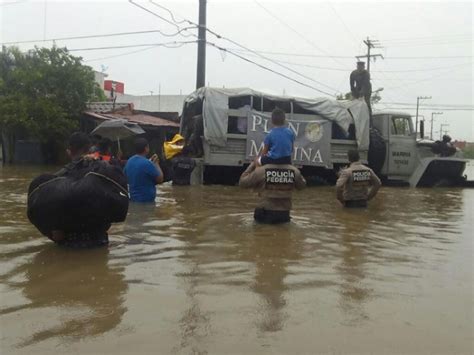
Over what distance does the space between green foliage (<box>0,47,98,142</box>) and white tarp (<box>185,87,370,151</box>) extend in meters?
11.8

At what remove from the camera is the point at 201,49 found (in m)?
18.2

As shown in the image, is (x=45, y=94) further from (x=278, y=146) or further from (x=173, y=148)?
(x=278, y=146)

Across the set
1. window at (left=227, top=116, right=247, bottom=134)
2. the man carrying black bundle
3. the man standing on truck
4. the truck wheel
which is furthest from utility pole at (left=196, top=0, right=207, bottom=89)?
the man carrying black bundle

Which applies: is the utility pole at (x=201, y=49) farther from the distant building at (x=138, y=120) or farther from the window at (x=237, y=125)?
the distant building at (x=138, y=120)

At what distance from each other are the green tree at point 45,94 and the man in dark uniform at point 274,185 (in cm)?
1841

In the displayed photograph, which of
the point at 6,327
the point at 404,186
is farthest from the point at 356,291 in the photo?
the point at 404,186

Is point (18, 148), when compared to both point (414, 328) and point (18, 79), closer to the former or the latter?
point (18, 79)

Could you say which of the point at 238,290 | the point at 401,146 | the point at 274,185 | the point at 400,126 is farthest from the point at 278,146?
the point at 400,126

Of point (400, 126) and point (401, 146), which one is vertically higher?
point (400, 126)

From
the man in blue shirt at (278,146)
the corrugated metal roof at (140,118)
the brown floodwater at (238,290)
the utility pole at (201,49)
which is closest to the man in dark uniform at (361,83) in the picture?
the utility pole at (201,49)

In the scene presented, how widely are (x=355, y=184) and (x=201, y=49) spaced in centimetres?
1122

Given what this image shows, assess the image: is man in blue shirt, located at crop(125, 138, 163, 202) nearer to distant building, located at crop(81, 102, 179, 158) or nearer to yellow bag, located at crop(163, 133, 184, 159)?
yellow bag, located at crop(163, 133, 184, 159)

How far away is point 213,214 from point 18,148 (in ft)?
69.6

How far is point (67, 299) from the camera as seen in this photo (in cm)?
344
